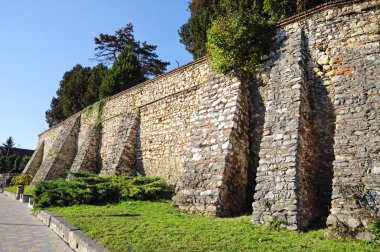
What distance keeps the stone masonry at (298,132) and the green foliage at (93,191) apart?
1237 millimetres

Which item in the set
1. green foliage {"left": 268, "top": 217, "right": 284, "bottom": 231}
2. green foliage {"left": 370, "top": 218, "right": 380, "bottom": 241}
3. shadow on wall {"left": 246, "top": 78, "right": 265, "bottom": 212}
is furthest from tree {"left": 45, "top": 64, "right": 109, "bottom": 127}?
green foliage {"left": 370, "top": 218, "right": 380, "bottom": 241}

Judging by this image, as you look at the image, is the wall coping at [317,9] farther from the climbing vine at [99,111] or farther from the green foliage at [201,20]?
the climbing vine at [99,111]

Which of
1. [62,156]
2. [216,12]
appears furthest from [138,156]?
[216,12]

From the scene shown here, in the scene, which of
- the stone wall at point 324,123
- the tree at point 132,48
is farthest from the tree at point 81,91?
the stone wall at point 324,123

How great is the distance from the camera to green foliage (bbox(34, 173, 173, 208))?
30.7 feet

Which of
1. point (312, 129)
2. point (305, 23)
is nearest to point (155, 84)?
point (305, 23)

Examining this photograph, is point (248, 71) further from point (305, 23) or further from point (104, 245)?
point (104, 245)

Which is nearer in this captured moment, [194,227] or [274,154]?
[194,227]

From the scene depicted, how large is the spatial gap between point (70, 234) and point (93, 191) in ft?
11.8

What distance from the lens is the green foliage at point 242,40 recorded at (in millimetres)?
8742

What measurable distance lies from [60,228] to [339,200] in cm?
569

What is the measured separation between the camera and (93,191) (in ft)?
31.3

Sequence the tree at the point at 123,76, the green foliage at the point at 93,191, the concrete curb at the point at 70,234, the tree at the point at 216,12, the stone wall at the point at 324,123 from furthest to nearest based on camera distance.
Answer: the tree at the point at 123,76
the tree at the point at 216,12
the green foliage at the point at 93,191
the stone wall at the point at 324,123
the concrete curb at the point at 70,234

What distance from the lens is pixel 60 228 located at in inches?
265
